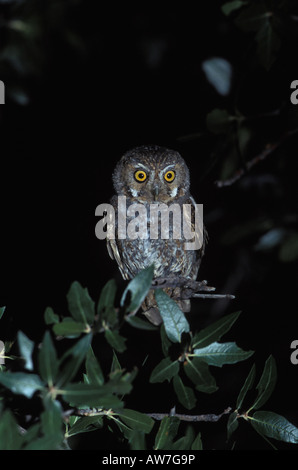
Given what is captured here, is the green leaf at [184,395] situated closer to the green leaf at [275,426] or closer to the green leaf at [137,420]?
the green leaf at [137,420]

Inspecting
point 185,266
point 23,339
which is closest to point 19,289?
point 185,266

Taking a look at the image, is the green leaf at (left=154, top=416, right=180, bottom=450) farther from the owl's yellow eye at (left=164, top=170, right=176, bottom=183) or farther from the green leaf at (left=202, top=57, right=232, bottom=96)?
the owl's yellow eye at (left=164, top=170, right=176, bottom=183)

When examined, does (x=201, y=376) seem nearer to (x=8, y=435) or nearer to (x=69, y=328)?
(x=69, y=328)

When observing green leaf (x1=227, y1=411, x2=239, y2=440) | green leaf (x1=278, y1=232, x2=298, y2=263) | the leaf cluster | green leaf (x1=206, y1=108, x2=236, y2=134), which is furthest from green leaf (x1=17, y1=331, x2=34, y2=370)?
green leaf (x1=278, y1=232, x2=298, y2=263)

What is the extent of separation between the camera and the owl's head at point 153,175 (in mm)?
2684

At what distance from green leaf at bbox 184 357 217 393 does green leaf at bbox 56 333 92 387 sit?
1.14 feet

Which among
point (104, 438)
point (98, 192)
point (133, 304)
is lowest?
point (104, 438)

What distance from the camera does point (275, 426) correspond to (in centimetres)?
135

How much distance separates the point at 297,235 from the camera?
2211 millimetres

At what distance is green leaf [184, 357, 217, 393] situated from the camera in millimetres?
1199

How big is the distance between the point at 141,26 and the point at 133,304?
3.74 meters

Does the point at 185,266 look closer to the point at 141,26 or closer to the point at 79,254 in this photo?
the point at 79,254

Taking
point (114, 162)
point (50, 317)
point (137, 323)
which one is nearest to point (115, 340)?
point (137, 323)

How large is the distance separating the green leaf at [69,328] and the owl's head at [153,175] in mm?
1645
